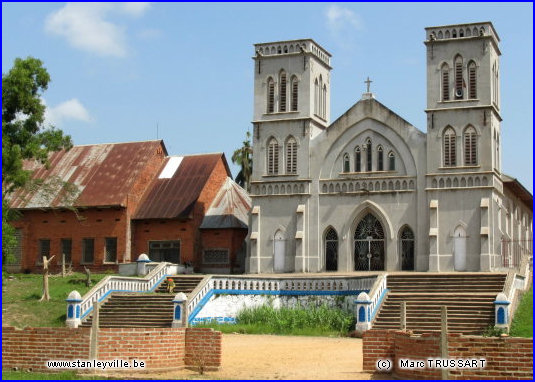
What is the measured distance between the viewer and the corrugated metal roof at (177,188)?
4428cm

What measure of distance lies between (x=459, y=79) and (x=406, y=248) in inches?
303

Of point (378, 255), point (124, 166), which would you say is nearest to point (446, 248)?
point (378, 255)

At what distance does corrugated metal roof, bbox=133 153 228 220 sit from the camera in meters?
44.3

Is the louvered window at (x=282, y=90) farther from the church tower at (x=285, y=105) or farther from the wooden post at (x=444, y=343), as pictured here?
the wooden post at (x=444, y=343)

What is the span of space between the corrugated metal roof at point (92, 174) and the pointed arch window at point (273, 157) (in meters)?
7.87

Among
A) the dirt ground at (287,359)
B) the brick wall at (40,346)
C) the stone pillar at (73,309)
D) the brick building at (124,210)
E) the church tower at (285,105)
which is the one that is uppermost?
the church tower at (285,105)

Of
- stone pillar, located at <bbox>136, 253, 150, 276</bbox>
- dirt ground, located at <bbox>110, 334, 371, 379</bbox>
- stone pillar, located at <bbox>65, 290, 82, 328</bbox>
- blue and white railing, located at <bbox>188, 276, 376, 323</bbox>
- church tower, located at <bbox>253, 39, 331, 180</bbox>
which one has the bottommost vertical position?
dirt ground, located at <bbox>110, 334, 371, 379</bbox>

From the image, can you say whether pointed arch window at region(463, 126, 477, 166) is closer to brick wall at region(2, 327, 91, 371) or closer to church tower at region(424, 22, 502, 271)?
church tower at region(424, 22, 502, 271)

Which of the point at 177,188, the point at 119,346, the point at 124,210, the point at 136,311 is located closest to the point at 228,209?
the point at 177,188

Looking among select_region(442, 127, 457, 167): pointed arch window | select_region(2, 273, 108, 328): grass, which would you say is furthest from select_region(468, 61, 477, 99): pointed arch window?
select_region(2, 273, 108, 328): grass

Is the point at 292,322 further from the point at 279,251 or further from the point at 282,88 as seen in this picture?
the point at 282,88

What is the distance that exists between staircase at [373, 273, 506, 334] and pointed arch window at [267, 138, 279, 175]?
31.6 feet

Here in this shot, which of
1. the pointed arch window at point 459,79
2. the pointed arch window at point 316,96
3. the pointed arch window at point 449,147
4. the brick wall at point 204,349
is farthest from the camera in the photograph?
the pointed arch window at point 316,96

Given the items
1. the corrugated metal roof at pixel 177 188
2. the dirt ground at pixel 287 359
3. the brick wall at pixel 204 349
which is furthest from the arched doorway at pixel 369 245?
the brick wall at pixel 204 349
